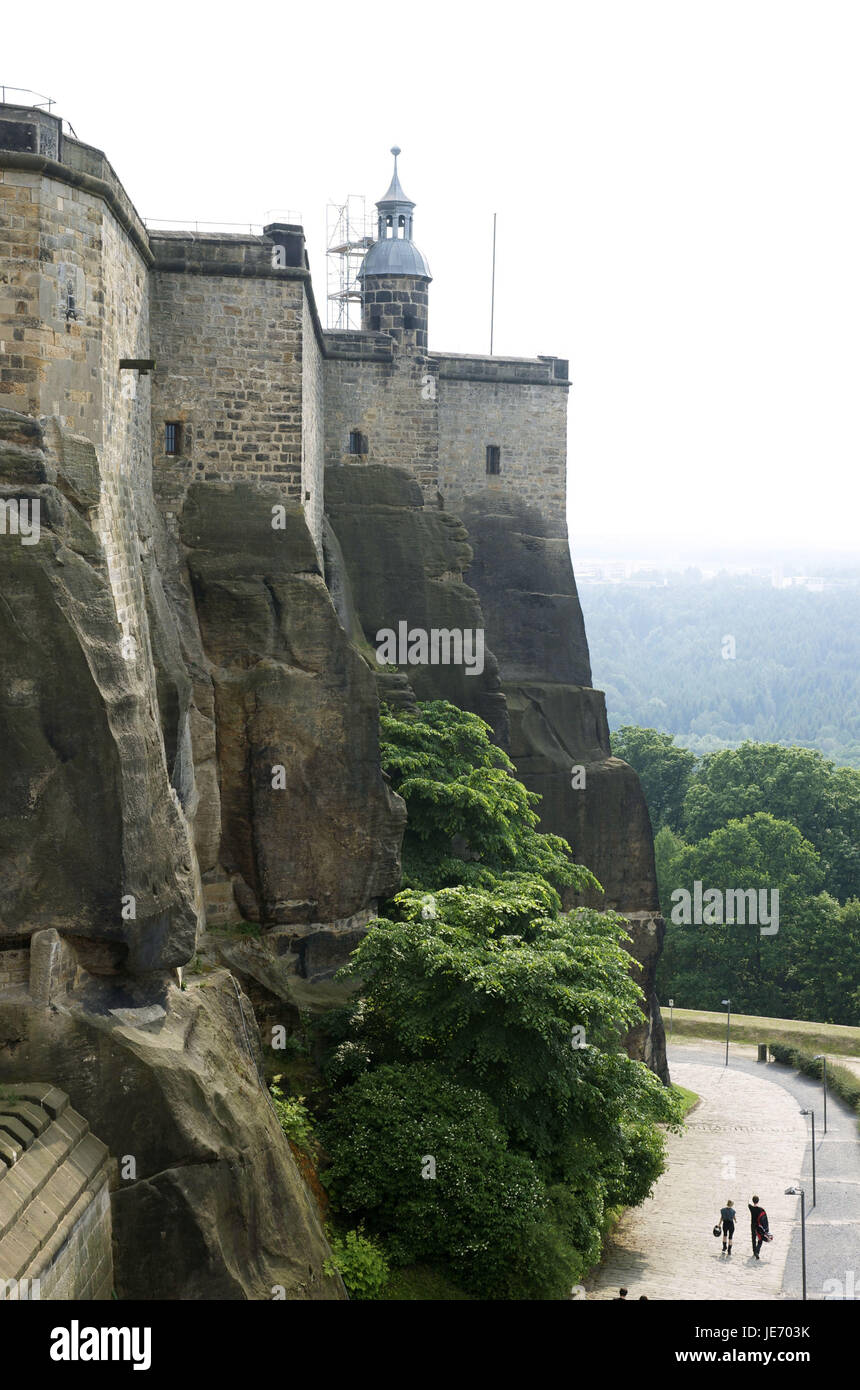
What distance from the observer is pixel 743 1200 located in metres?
29.0

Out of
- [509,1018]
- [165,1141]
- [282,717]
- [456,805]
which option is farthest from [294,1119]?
[456,805]

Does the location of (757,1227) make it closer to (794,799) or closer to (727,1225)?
(727,1225)

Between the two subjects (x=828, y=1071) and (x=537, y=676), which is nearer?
(x=537, y=676)

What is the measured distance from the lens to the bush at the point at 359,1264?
666 inches

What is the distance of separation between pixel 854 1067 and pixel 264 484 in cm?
2715

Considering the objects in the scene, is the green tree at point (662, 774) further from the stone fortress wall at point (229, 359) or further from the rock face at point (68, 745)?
the rock face at point (68, 745)

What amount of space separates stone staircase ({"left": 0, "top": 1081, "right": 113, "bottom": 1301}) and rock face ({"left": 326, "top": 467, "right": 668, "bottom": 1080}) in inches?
701

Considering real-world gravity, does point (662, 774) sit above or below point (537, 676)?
below

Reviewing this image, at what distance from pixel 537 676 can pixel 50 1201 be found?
2437 cm

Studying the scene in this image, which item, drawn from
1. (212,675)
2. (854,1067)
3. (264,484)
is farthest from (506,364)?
(854,1067)

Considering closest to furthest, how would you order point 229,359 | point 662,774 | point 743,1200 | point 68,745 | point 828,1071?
1. point 68,745
2. point 229,359
3. point 743,1200
4. point 828,1071
5. point 662,774

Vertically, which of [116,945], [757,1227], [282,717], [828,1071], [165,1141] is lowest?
[828,1071]

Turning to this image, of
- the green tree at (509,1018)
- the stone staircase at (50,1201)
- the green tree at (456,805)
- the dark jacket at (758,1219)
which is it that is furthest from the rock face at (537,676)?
the stone staircase at (50,1201)

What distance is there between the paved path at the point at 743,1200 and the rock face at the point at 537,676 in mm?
2928
